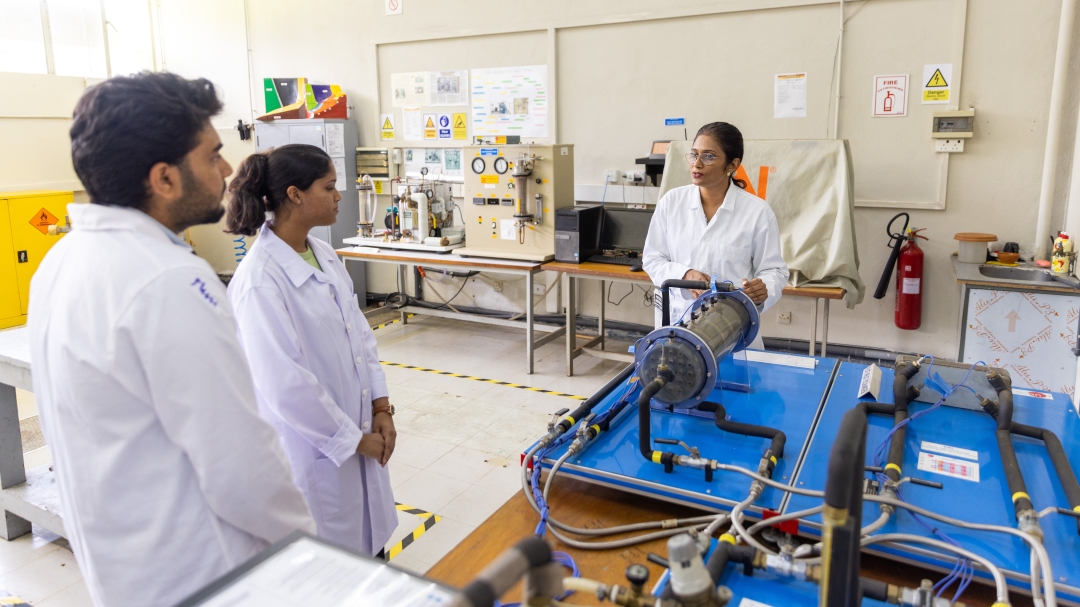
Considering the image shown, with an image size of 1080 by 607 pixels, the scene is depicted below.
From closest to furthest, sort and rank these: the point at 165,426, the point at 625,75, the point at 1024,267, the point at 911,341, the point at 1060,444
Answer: the point at 165,426 → the point at 1060,444 → the point at 1024,267 → the point at 911,341 → the point at 625,75

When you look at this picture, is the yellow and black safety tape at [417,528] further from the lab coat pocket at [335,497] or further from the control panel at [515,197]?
the control panel at [515,197]

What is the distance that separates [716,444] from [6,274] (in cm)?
598

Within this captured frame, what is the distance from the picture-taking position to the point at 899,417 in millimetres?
1742

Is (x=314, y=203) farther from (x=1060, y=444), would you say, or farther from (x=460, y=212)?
(x=460, y=212)

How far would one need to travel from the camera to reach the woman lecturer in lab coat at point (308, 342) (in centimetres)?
168

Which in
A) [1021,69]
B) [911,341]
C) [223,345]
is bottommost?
[911,341]

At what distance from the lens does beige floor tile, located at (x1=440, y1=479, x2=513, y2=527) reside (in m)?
2.88

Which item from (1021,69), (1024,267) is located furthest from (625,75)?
(1024,267)

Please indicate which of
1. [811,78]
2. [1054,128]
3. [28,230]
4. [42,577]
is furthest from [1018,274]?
[28,230]

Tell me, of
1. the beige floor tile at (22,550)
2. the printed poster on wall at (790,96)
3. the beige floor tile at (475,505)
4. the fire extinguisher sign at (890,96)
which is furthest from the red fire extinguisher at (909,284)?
the beige floor tile at (22,550)

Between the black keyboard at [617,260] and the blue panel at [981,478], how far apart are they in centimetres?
242

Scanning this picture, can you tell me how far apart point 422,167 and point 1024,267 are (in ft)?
13.6

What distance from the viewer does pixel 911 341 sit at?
4.44 metres

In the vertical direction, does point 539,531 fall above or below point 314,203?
below
